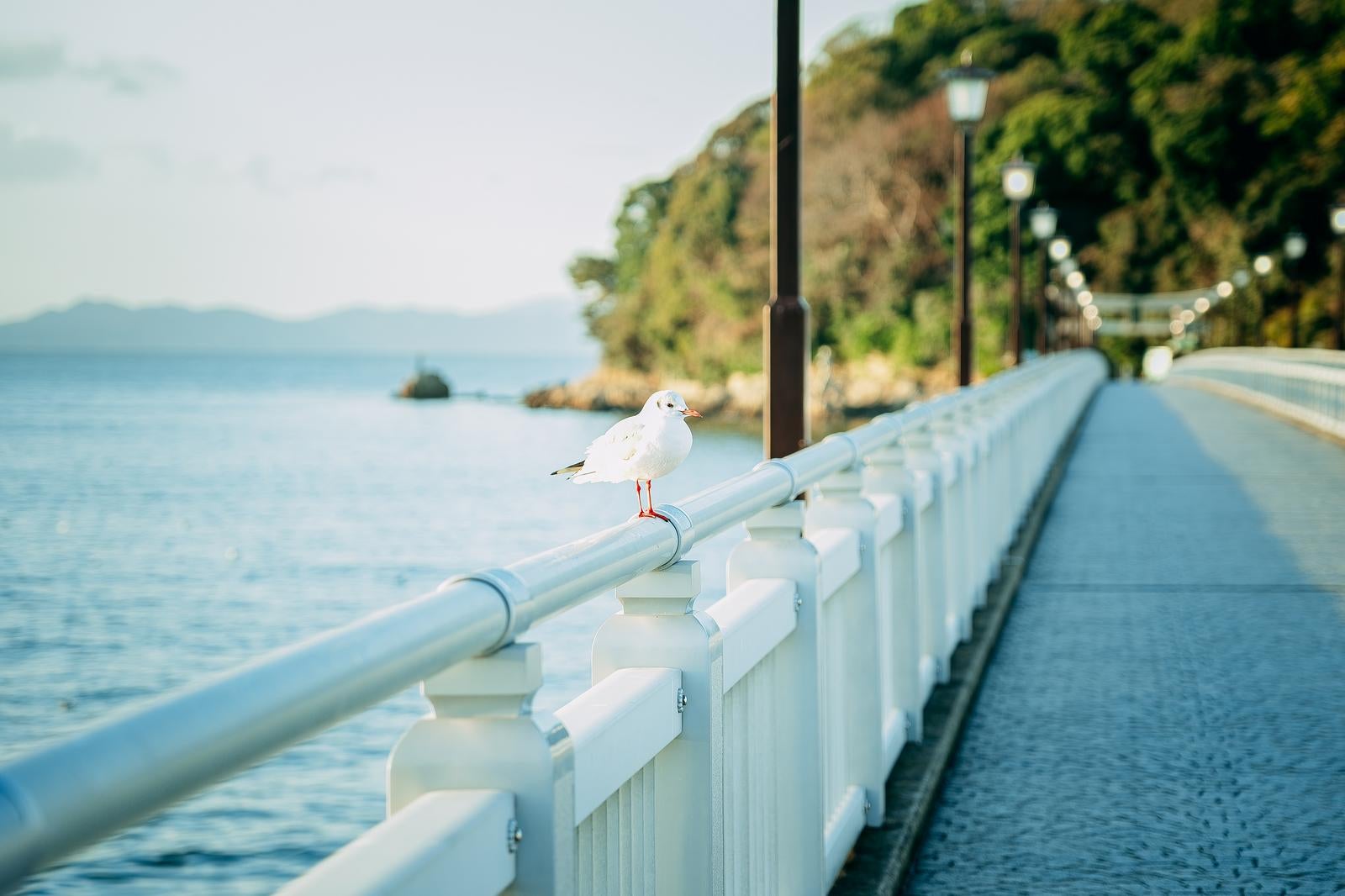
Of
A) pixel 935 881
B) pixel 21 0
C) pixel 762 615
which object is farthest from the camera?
pixel 21 0

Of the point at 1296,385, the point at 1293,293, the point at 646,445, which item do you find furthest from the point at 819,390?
the point at 646,445

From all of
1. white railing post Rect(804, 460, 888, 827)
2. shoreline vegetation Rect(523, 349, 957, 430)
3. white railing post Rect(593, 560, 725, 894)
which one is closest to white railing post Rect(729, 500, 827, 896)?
white railing post Rect(804, 460, 888, 827)

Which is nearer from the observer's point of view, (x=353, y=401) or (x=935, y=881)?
(x=935, y=881)

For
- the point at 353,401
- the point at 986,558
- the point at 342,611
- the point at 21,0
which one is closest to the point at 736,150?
the point at 353,401

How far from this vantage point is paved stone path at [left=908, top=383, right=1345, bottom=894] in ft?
16.6

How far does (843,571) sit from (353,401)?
443ft

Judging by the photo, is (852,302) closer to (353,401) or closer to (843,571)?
(353,401)

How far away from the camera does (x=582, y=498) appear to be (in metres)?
52.8

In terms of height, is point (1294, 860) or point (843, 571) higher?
point (843, 571)

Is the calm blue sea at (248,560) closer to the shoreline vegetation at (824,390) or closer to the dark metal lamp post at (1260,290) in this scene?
the shoreline vegetation at (824,390)

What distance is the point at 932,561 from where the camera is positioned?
717cm

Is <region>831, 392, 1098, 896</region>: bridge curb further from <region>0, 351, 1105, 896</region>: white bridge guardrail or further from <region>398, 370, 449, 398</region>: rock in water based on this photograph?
<region>398, 370, 449, 398</region>: rock in water

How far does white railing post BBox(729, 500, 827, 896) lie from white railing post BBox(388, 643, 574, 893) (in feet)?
6.56

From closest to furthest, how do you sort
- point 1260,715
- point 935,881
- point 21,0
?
point 935,881
point 1260,715
point 21,0
